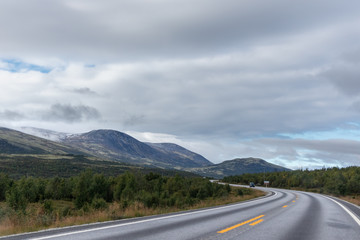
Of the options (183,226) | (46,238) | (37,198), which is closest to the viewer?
(46,238)

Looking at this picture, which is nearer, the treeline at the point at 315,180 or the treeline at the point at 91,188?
the treeline at the point at 91,188

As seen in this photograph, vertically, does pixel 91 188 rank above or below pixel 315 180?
below

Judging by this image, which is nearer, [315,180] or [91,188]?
[91,188]

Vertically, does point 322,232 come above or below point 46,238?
above

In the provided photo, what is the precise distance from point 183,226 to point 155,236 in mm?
2301

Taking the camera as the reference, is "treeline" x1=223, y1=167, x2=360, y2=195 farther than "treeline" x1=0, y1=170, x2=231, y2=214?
Yes

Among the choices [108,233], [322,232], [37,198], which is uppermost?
[322,232]

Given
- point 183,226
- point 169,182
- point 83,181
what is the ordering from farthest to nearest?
point 169,182 < point 83,181 < point 183,226

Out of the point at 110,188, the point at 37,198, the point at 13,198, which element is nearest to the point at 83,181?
the point at 110,188

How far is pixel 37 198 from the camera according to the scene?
193ft

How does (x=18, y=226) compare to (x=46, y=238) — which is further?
(x=18, y=226)

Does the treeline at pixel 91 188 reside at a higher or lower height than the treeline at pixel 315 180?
lower

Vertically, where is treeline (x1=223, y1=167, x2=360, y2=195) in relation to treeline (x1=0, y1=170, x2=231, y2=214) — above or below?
above

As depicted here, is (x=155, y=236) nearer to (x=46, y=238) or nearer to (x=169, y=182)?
(x=46, y=238)
